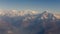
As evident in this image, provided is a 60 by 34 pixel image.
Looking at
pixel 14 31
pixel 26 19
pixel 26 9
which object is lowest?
pixel 14 31

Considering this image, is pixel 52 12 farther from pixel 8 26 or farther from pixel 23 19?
pixel 8 26

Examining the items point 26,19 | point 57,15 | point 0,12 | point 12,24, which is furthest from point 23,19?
point 57,15

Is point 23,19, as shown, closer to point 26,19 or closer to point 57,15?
point 26,19

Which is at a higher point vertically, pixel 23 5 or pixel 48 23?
pixel 23 5

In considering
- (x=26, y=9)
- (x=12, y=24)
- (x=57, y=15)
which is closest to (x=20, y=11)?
(x=26, y=9)

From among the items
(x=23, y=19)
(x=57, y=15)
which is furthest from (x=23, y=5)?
(x=57, y=15)

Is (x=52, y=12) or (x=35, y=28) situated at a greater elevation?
(x=52, y=12)
